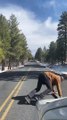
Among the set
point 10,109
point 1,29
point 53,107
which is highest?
point 1,29

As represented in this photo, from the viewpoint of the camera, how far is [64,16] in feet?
342

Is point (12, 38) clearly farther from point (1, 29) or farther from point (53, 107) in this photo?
point (53, 107)

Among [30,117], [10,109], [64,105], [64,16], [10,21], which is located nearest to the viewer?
[64,105]

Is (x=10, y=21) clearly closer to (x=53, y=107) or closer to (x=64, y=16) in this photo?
(x=64, y=16)

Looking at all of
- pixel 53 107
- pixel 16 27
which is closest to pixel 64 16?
pixel 16 27

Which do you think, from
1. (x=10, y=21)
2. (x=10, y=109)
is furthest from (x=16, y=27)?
(x=10, y=109)

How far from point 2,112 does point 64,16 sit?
93.6 m

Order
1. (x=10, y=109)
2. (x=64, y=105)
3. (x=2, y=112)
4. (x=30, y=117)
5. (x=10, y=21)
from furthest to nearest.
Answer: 1. (x=10, y=21)
2. (x=10, y=109)
3. (x=2, y=112)
4. (x=30, y=117)
5. (x=64, y=105)

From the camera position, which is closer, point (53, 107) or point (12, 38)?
point (53, 107)

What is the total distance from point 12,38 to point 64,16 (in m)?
17.1

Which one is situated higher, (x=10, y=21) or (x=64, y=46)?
(x=10, y=21)

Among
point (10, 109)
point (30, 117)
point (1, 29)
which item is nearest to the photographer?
point (30, 117)

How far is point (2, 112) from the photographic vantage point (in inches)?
476

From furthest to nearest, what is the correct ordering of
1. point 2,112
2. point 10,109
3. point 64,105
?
point 10,109, point 2,112, point 64,105
